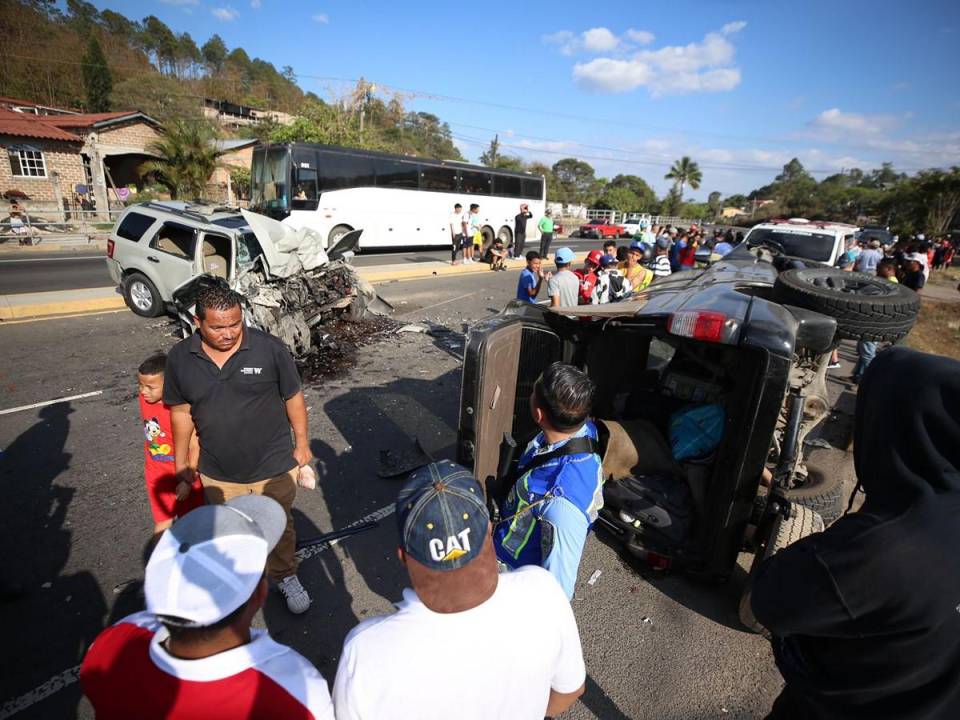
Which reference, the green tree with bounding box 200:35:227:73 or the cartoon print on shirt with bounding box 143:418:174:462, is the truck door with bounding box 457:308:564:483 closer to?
the cartoon print on shirt with bounding box 143:418:174:462

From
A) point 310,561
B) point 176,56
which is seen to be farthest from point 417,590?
point 176,56

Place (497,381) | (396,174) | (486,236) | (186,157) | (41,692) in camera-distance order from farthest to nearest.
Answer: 1. (486,236)
2. (186,157)
3. (396,174)
4. (497,381)
5. (41,692)

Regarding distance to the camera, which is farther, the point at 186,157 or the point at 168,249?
the point at 186,157

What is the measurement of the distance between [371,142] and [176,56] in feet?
217

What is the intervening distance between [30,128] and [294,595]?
30.6 m

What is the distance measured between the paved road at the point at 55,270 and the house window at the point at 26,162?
11137 millimetres

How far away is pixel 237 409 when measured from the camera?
2.63 meters

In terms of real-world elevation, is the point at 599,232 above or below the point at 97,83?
below

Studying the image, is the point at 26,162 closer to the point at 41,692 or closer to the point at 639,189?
the point at 41,692

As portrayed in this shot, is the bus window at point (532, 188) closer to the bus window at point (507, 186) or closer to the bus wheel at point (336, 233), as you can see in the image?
the bus window at point (507, 186)

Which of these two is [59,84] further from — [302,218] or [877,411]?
[877,411]

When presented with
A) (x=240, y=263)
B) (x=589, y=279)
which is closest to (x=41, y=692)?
(x=589, y=279)

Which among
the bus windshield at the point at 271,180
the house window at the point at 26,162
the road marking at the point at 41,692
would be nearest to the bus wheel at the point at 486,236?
the bus windshield at the point at 271,180

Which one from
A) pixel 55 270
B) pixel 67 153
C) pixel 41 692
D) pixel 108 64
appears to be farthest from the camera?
pixel 108 64
